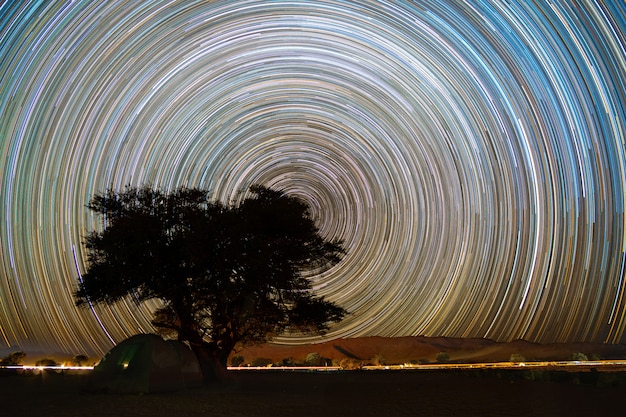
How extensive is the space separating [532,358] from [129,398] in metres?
33.6

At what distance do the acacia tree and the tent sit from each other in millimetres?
3750

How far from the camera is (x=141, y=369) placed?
1614 centimetres

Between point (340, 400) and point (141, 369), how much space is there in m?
5.43

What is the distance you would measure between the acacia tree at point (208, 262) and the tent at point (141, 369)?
3750mm

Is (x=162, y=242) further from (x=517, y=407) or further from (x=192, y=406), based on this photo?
(x=517, y=407)

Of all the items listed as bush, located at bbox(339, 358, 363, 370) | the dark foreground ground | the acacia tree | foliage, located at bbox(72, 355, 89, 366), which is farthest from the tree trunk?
foliage, located at bbox(72, 355, 89, 366)

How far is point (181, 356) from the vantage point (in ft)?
59.4

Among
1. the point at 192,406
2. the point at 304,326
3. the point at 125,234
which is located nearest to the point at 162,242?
the point at 125,234

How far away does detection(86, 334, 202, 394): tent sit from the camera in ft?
52.0

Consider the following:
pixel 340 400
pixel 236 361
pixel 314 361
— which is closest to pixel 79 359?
pixel 236 361

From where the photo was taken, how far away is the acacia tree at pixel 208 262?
2081 cm

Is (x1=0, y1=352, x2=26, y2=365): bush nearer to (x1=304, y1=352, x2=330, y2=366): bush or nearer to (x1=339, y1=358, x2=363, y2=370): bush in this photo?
(x1=304, y1=352, x2=330, y2=366): bush

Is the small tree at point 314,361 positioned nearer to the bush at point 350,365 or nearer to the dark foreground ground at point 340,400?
the bush at point 350,365

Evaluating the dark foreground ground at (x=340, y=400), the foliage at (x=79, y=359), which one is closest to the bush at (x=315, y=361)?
the foliage at (x=79, y=359)
